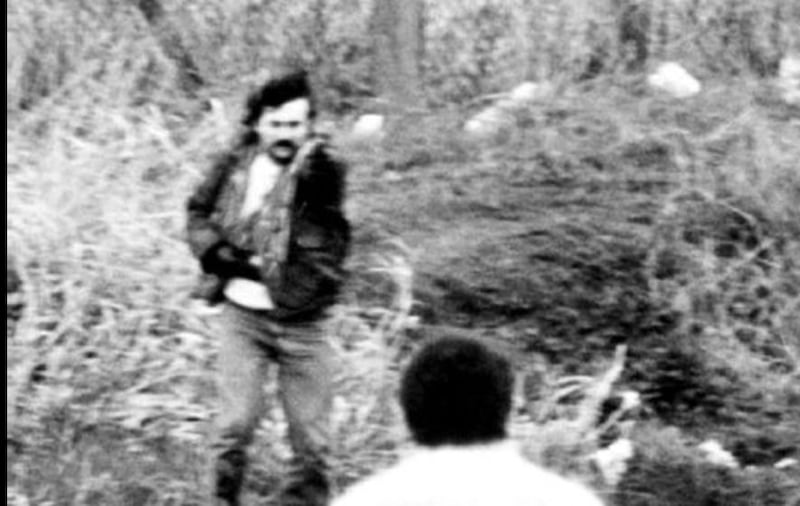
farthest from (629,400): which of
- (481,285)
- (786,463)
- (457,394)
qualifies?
(457,394)

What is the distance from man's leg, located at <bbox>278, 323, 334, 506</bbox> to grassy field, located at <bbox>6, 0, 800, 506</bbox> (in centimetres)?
49

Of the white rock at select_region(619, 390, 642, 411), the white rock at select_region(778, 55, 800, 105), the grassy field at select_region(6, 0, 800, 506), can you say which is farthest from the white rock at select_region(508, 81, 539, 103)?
the white rock at select_region(619, 390, 642, 411)

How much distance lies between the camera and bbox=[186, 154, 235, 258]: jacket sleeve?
21.1 ft

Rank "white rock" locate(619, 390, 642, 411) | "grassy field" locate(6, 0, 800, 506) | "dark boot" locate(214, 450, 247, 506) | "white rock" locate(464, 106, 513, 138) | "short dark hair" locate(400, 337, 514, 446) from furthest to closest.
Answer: "white rock" locate(464, 106, 513, 138), "white rock" locate(619, 390, 642, 411), "grassy field" locate(6, 0, 800, 506), "dark boot" locate(214, 450, 247, 506), "short dark hair" locate(400, 337, 514, 446)

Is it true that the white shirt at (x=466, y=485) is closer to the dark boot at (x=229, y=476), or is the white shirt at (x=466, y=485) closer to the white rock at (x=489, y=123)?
the dark boot at (x=229, y=476)

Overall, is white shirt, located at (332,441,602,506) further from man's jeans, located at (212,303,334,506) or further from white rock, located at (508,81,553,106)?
white rock, located at (508,81,553,106)

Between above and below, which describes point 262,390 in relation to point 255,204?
below

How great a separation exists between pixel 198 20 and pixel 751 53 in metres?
3.32

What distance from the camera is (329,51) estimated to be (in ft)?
38.7

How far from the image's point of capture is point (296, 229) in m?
6.40

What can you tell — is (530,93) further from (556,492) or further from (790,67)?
(556,492)

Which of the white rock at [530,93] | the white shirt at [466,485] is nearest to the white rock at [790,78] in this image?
the white rock at [530,93]

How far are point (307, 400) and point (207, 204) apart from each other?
744 millimetres

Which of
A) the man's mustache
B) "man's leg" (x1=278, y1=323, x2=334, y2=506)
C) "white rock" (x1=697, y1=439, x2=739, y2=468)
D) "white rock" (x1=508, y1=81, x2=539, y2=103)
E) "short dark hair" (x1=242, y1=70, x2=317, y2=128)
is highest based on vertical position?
"short dark hair" (x1=242, y1=70, x2=317, y2=128)
